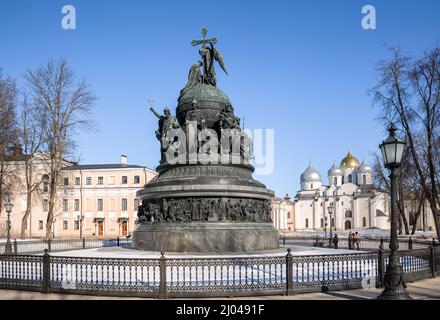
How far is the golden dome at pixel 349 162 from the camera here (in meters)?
120

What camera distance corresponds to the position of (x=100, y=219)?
7188 centimetres

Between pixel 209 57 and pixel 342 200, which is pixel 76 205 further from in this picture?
pixel 342 200

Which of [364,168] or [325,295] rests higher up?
[364,168]

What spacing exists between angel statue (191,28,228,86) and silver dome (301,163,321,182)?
96.6 m

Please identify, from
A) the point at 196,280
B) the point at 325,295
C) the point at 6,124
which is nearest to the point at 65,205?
the point at 6,124

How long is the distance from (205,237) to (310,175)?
10347cm

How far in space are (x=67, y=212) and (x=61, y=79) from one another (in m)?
37.2

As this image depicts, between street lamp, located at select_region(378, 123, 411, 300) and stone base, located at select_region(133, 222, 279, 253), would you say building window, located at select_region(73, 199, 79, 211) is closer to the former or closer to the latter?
stone base, located at select_region(133, 222, 279, 253)

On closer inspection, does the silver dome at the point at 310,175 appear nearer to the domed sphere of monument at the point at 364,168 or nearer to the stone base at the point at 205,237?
the domed sphere of monument at the point at 364,168

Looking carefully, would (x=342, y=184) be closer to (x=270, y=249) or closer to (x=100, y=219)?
(x=100, y=219)

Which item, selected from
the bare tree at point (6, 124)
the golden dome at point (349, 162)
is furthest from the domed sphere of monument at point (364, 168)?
the bare tree at point (6, 124)

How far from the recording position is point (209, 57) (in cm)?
2645

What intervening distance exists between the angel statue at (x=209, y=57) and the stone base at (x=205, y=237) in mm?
9001

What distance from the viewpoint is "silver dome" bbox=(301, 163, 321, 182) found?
120 meters
